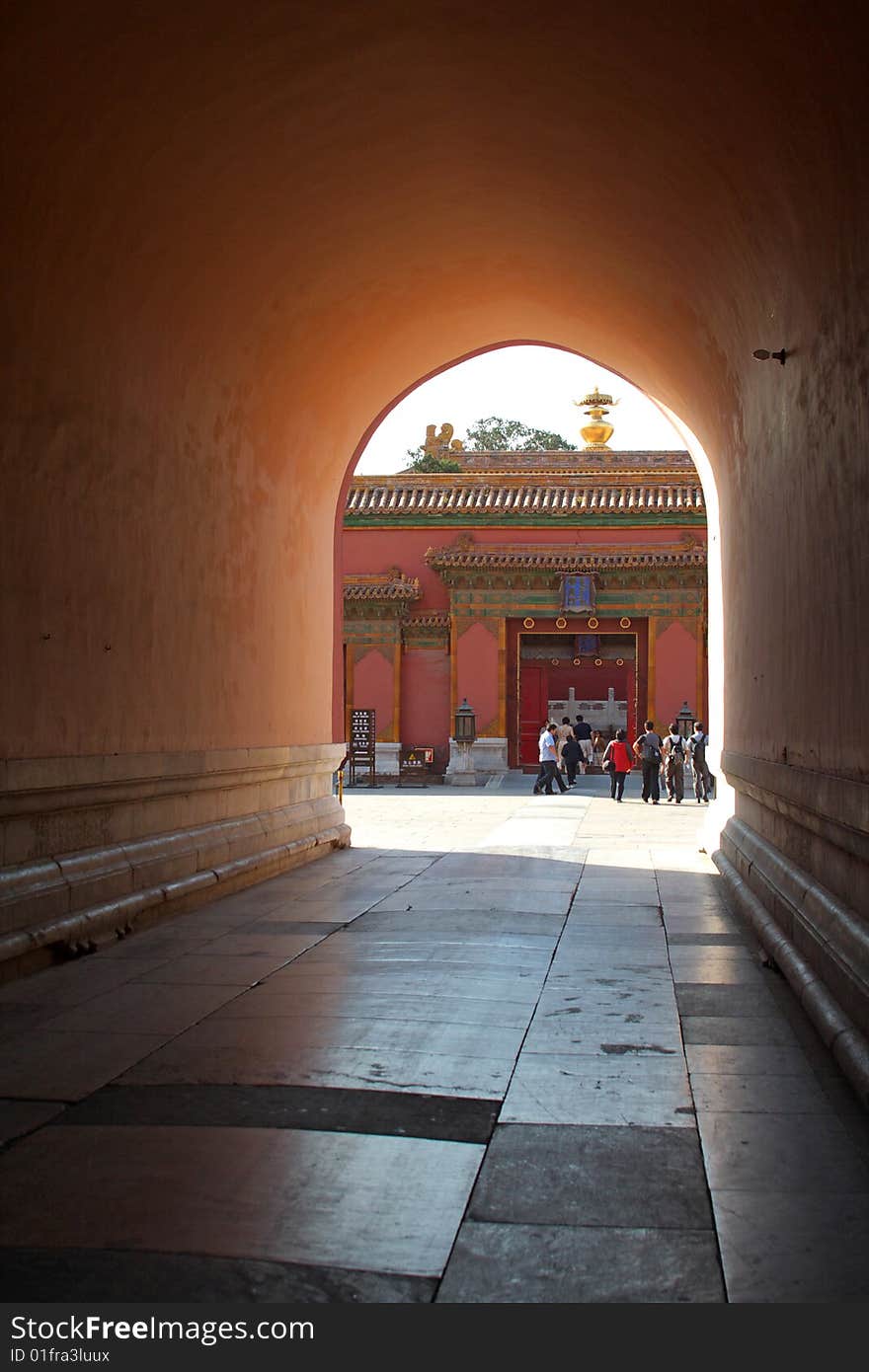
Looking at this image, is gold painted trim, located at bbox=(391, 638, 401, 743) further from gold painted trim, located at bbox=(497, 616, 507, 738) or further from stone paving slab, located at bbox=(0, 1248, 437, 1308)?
stone paving slab, located at bbox=(0, 1248, 437, 1308)

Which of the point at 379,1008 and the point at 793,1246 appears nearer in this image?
the point at 793,1246

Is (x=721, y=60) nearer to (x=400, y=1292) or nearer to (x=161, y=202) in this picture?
(x=161, y=202)

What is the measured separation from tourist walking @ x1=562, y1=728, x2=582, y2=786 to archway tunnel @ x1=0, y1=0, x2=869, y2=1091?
16.2 metres

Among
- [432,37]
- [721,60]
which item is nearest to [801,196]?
[721,60]

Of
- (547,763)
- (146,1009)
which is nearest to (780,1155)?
(146,1009)

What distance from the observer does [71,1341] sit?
8.22ft

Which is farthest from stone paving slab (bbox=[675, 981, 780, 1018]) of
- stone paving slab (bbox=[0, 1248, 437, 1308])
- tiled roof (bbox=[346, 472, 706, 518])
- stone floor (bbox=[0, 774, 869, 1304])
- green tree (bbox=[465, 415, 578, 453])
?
green tree (bbox=[465, 415, 578, 453])

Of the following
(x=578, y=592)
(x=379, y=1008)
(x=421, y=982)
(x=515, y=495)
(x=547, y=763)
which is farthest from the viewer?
(x=515, y=495)

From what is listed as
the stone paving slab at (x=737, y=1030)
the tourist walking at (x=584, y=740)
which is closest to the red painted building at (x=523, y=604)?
the tourist walking at (x=584, y=740)

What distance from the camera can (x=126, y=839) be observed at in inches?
293

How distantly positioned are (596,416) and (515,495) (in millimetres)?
4469

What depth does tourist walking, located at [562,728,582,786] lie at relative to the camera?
26375mm

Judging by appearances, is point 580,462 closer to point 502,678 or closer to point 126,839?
point 502,678

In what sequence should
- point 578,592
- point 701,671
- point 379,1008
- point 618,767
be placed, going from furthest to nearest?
point 578,592
point 701,671
point 618,767
point 379,1008
